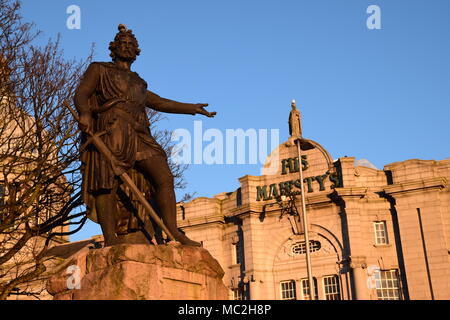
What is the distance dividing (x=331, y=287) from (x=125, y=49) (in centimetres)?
3073

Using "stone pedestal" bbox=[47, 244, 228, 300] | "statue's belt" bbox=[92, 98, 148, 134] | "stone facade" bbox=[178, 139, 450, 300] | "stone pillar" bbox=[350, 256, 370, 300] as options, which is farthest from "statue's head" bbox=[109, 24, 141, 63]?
"stone facade" bbox=[178, 139, 450, 300]

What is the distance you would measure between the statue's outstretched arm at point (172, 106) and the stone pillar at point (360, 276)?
1114 inches

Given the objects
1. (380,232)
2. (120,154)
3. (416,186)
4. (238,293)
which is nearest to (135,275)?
(120,154)

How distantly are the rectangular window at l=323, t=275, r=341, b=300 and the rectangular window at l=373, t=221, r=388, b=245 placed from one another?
3.54 meters

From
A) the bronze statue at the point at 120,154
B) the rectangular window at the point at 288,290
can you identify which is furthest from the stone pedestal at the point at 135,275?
the rectangular window at the point at 288,290

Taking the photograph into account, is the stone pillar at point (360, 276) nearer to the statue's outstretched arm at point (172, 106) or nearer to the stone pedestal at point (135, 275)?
the statue's outstretched arm at point (172, 106)

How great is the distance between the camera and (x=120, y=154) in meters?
7.10

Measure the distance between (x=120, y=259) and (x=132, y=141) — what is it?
5.23 feet

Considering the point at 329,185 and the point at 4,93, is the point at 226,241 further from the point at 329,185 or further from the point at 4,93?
the point at 4,93

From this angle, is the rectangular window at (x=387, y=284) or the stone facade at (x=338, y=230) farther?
the rectangular window at (x=387, y=284)

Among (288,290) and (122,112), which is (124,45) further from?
(288,290)

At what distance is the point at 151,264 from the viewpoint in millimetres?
6516

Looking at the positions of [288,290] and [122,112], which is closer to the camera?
[122,112]

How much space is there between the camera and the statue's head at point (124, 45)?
775 cm
